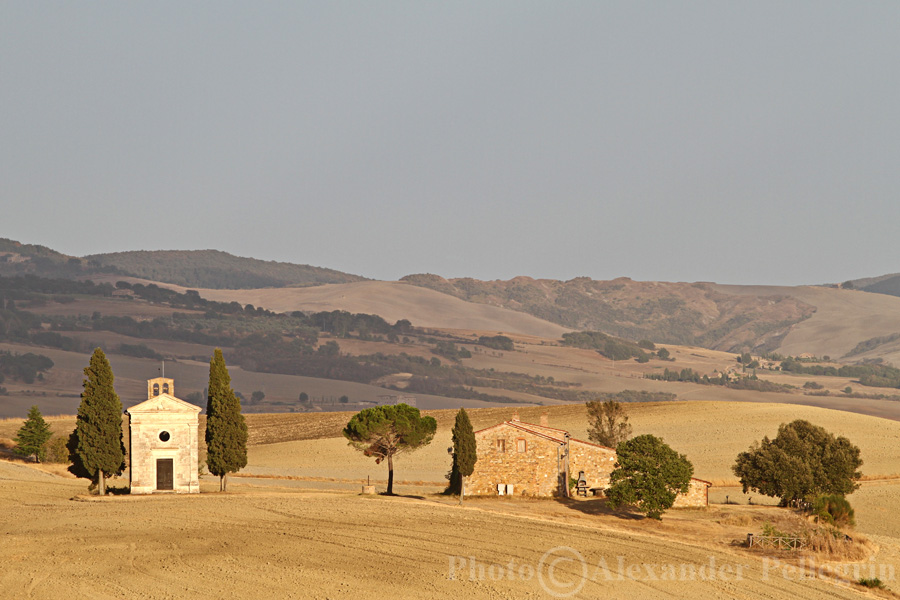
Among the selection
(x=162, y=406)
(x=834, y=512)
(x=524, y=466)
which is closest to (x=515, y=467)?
(x=524, y=466)

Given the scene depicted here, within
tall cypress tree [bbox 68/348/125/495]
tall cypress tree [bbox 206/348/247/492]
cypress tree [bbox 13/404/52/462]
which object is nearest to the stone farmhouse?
tall cypress tree [bbox 206/348/247/492]

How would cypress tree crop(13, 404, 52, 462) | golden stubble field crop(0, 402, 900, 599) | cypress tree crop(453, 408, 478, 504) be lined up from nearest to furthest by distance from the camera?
golden stubble field crop(0, 402, 900, 599) < cypress tree crop(453, 408, 478, 504) < cypress tree crop(13, 404, 52, 462)

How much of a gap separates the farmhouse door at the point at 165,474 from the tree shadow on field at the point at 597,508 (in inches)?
929

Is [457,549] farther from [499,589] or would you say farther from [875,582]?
[875,582]

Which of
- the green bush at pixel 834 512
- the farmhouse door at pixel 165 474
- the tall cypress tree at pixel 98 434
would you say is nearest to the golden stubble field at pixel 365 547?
the green bush at pixel 834 512

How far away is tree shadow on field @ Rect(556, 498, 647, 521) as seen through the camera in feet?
181

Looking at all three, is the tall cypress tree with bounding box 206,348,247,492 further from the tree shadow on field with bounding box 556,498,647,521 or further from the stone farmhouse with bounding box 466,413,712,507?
the tree shadow on field with bounding box 556,498,647,521

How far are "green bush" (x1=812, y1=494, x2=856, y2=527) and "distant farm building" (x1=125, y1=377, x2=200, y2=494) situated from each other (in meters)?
36.2

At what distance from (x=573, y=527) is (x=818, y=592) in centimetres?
1349

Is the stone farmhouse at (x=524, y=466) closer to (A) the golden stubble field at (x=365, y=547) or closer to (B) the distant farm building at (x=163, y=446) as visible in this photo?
(A) the golden stubble field at (x=365, y=547)

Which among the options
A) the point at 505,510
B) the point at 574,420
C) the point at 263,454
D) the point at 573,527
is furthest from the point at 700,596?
the point at 574,420

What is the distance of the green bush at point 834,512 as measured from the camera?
54.8 m

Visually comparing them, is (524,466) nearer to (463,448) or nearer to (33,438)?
(463,448)

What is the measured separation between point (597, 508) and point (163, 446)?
26047 millimetres
